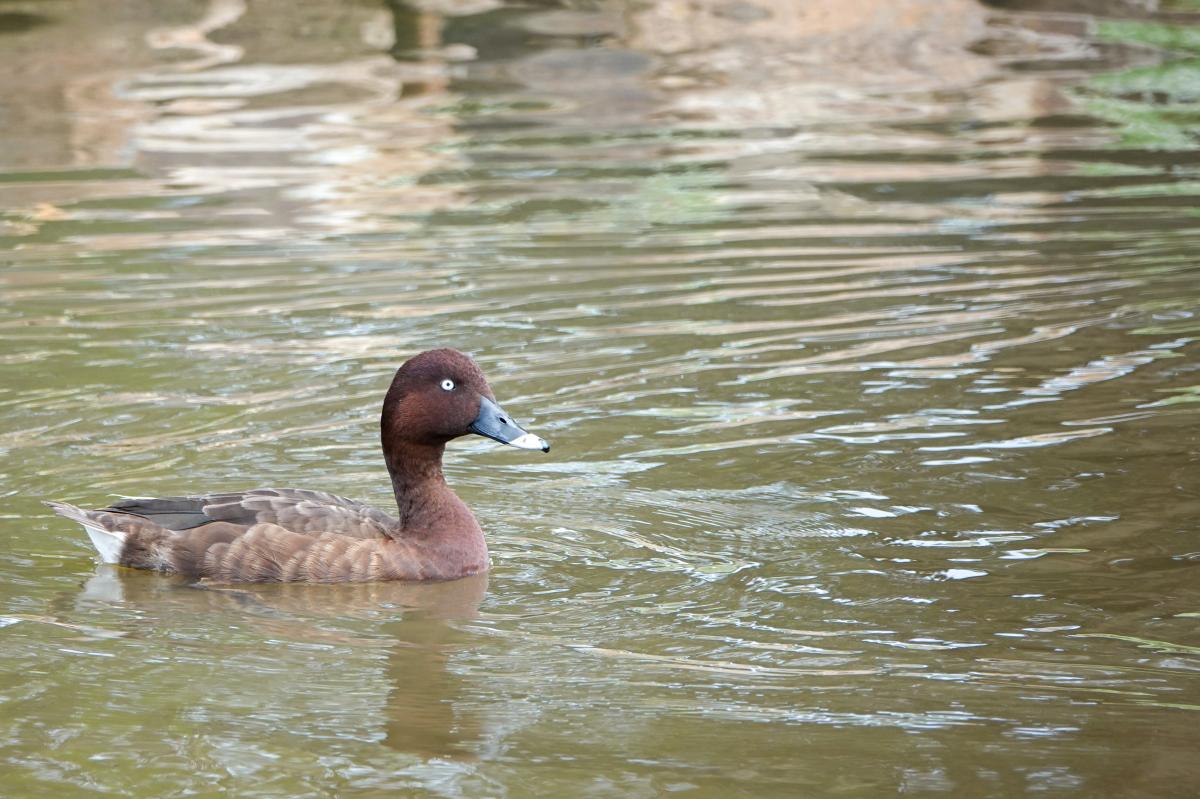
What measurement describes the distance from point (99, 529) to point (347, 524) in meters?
0.98

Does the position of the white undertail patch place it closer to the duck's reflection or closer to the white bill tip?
the duck's reflection

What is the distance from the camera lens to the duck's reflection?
6.33m

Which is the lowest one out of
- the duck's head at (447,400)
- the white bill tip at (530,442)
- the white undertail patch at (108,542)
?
the white undertail patch at (108,542)

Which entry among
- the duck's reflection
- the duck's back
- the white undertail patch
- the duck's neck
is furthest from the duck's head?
the white undertail patch

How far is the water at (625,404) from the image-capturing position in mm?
6133

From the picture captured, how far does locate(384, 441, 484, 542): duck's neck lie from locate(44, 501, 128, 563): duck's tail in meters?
1.12

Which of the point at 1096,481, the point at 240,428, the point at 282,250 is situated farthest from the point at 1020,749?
the point at 282,250

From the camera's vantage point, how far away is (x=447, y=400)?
784 cm

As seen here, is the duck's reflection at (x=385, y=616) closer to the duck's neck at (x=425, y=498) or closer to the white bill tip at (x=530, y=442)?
the duck's neck at (x=425, y=498)

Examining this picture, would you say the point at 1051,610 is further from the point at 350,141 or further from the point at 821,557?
the point at 350,141

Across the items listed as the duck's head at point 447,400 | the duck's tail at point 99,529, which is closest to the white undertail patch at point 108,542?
the duck's tail at point 99,529

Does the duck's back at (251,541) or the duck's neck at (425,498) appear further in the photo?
the duck's neck at (425,498)

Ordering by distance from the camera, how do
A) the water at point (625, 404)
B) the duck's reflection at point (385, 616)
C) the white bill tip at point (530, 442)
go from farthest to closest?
the white bill tip at point (530, 442), the duck's reflection at point (385, 616), the water at point (625, 404)

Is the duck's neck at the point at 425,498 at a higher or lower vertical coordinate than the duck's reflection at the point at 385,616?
higher
